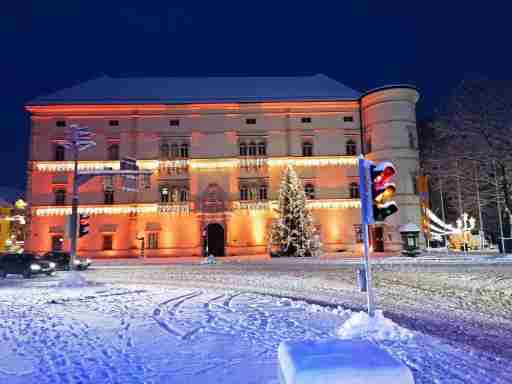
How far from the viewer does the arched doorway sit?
1501 inches

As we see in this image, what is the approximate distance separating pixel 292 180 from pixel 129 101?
1875cm

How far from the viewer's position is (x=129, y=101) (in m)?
38.1

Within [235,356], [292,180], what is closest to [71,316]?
[235,356]

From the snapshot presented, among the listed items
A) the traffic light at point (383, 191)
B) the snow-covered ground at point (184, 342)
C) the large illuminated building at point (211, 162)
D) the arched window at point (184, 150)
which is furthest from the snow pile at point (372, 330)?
the arched window at point (184, 150)

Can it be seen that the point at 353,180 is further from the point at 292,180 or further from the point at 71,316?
the point at 71,316

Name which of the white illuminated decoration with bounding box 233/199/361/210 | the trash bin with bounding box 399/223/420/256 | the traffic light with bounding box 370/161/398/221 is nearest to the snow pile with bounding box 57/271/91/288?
the traffic light with bounding box 370/161/398/221

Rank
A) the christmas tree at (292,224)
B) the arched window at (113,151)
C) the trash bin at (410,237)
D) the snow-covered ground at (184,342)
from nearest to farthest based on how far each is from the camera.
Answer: the snow-covered ground at (184,342) → the trash bin at (410,237) → the christmas tree at (292,224) → the arched window at (113,151)

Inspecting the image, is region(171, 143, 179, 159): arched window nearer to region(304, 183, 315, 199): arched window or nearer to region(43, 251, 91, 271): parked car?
region(304, 183, 315, 199): arched window

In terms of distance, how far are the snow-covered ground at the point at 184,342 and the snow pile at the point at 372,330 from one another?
20 mm

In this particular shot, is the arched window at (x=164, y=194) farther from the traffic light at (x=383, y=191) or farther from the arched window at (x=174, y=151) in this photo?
the traffic light at (x=383, y=191)

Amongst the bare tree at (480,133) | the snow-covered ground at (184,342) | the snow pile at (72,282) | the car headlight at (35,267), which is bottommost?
the snow-covered ground at (184,342)

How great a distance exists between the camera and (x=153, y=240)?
122ft

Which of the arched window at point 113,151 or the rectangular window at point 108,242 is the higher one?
the arched window at point 113,151

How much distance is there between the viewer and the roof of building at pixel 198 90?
38562mm
